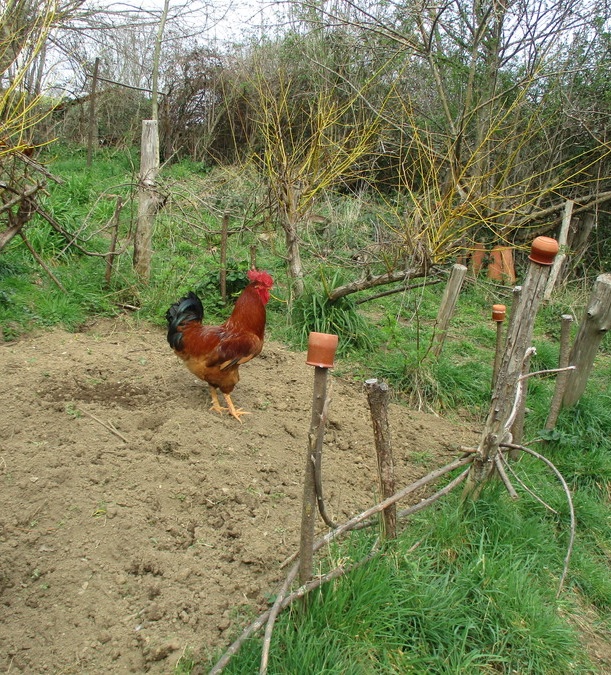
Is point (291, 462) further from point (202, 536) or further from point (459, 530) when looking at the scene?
point (459, 530)

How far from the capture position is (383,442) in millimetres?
2492

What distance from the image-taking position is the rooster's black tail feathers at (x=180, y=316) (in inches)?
172

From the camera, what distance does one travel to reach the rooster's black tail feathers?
4375 millimetres

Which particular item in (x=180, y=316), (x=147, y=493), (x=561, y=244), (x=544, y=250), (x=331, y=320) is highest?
(x=544, y=250)

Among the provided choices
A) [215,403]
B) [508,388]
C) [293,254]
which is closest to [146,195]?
[293,254]

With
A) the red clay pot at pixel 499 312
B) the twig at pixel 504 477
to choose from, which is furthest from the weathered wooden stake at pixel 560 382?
the twig at pixel 504 477

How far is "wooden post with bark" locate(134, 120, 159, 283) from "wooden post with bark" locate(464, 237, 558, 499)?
4.42 m

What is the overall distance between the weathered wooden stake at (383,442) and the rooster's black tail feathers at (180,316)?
2289 millimetres

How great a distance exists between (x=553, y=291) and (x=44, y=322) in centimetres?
706

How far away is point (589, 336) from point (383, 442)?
259cm

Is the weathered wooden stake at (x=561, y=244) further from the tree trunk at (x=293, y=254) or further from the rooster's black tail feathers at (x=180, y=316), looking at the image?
the rooster's black tail feathers at (x=180, y=316)

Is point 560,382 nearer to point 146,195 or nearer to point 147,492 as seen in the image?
point 147,492

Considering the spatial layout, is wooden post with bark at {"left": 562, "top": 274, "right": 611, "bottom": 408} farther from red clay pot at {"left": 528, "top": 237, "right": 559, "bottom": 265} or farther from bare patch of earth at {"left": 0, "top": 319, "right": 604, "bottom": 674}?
red clay pot at {"left": 528, "top": 237, "right": 559, "bottom": 265}

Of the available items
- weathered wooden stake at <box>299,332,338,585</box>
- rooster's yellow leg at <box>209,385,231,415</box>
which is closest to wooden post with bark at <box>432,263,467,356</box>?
rooster's yellow leg at <box>209,385,231,415</box>
